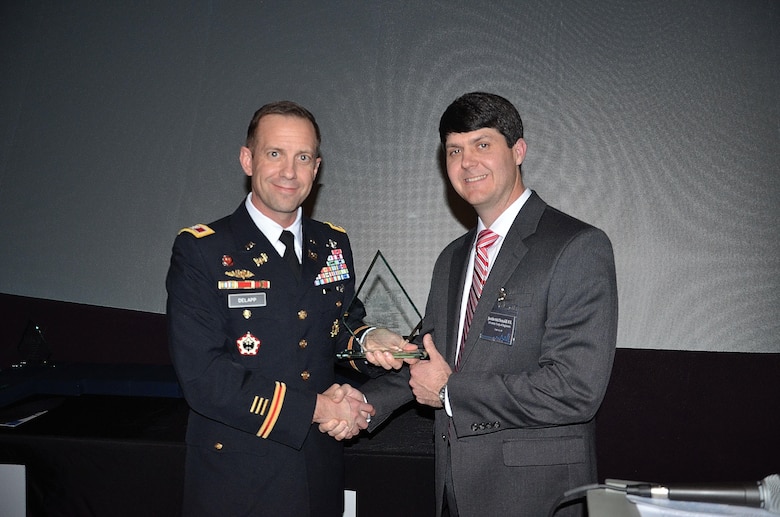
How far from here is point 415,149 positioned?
3.57 meters

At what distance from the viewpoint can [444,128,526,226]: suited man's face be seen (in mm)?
1919

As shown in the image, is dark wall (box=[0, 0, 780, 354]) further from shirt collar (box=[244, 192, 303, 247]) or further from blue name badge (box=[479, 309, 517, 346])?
blue name badge (box=[479, 309, 517, 346])

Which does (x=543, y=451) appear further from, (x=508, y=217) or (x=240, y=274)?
(x=240, y=274)

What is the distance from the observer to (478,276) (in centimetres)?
196

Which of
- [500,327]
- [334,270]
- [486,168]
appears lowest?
[500,327]

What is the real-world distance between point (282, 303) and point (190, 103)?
2341mm

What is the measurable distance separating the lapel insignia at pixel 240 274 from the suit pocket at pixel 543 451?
3.35 ft

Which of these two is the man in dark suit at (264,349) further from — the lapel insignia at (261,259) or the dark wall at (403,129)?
the dark wall at (403,129)

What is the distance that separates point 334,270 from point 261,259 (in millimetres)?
304

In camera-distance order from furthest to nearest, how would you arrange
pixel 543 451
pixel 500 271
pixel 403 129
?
1. pixel 403 129
2. pixel 500 271
3. pixel 543 451

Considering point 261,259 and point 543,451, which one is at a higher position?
point 261,259

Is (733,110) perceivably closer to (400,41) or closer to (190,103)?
(400,41)

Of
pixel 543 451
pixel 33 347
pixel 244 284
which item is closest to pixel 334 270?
pixel 244 284

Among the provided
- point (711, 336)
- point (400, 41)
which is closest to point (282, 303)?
point (400, 41)
